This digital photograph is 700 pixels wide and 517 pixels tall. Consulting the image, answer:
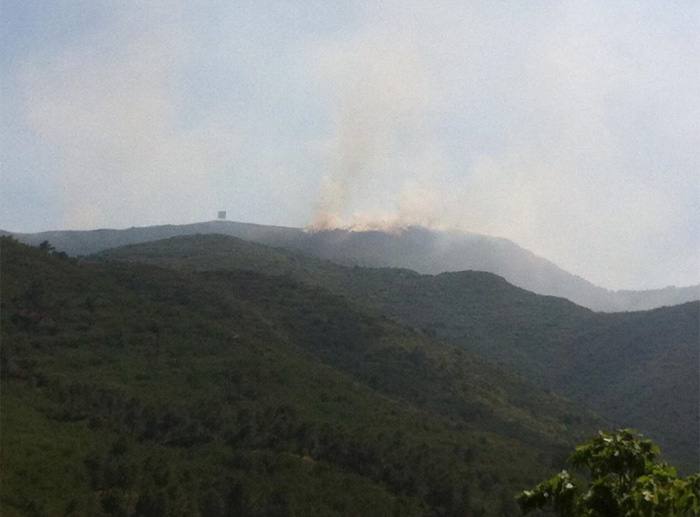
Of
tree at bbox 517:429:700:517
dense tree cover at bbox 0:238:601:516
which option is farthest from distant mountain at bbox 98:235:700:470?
tree at bbox 517:429:700:517

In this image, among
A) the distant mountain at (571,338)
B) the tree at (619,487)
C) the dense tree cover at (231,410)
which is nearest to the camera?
the tree at (619,487)

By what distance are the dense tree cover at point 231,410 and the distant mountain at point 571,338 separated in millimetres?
27538

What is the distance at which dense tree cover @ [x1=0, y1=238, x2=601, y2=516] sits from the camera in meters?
54.2

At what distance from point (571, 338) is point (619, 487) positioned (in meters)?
171

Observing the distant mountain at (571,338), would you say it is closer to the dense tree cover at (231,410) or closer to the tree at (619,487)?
the dense tree cover at (231,410)

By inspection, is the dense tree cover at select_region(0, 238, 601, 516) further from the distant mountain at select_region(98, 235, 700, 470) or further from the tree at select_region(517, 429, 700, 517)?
the tree at select_region(517, 429, 700, 517)

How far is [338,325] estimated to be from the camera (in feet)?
404

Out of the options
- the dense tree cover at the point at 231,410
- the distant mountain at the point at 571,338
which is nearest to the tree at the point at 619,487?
the dense tree cover at the point at 231,410

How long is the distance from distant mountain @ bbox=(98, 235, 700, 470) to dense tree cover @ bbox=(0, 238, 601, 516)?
2754 cm

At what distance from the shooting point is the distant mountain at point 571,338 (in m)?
139

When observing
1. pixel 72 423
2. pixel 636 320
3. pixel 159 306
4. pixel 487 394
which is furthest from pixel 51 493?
pixel 636 320

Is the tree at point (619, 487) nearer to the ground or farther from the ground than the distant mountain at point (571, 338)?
farther from the ground

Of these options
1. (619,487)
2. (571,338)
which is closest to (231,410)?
(619,487)

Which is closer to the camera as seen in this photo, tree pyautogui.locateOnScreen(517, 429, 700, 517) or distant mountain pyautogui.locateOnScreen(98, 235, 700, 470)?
tree pyautogui.locateOnScreen(517, 429, 700, 517)
